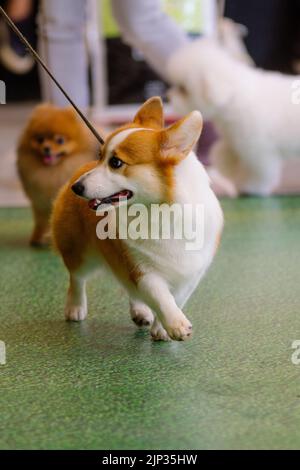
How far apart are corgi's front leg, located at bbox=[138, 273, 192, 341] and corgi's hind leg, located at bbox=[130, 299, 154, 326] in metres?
0.28

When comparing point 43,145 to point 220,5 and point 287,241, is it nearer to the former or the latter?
point 287,241

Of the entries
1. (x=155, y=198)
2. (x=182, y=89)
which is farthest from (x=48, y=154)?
(x=182, y=89)

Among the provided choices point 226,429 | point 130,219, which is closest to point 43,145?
point 130,219

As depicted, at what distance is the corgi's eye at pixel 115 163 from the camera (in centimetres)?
168

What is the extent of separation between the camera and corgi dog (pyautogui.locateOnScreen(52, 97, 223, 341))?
5.50 ft

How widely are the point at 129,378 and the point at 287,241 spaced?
4.33ft

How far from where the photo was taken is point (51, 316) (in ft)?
7.11

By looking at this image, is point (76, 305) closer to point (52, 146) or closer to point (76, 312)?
point (76, 312)

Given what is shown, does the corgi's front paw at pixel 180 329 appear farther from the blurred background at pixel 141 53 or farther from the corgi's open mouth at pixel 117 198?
the blurred background at pixel 141 53

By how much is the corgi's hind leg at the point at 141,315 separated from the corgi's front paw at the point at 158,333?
105 mm

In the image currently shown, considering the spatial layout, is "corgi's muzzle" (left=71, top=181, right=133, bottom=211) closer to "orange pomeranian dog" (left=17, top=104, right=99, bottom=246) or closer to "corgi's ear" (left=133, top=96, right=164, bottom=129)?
"corgi's ear" (left=133, top=96, right=164, bottom=129)

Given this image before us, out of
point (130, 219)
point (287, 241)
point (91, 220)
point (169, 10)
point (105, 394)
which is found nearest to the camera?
point (105, 394)

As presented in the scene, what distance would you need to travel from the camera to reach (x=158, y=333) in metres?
1.92

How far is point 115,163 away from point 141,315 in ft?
1.63
